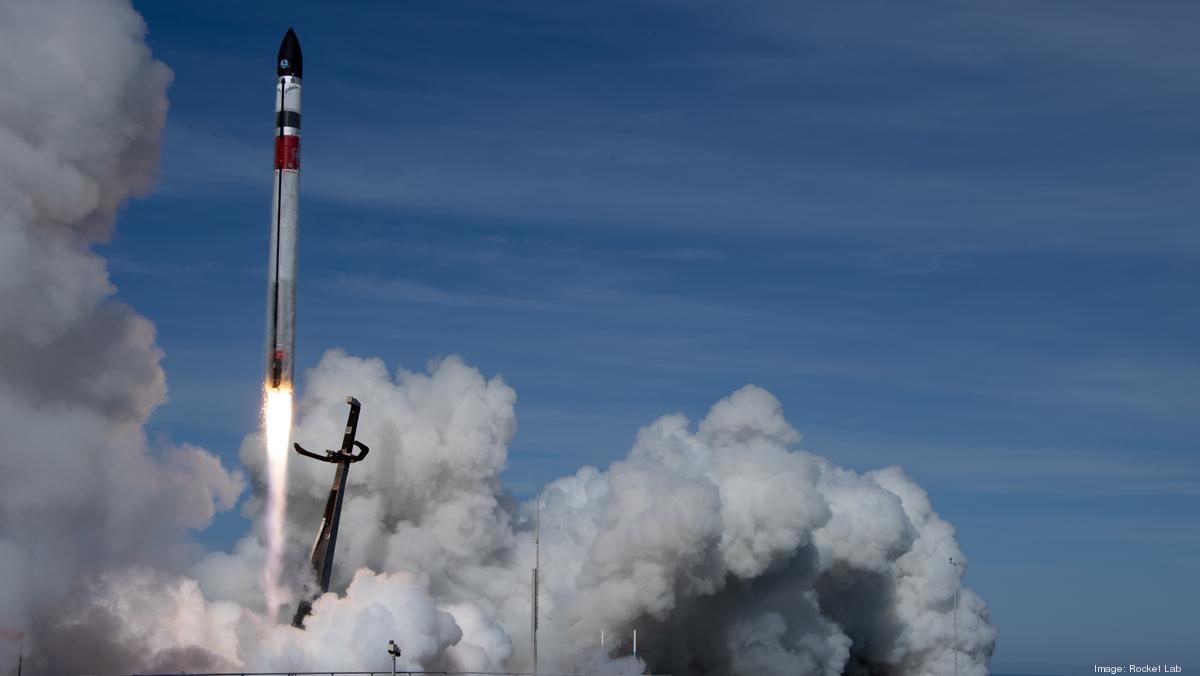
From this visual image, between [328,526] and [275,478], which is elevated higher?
[275,478]

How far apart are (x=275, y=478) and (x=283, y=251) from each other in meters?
13.0

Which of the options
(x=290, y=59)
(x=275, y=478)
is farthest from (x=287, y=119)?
(x=275, y=478)

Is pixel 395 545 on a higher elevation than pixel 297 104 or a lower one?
lower

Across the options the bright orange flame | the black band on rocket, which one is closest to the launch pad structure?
the bright orange flame

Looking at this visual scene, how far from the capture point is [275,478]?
86.6 metres

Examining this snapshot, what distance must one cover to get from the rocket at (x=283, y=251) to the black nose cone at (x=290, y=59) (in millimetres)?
100

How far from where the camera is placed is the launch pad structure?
266 ft

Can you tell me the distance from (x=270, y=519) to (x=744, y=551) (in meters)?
35.7

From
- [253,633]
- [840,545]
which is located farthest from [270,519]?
[840,545]

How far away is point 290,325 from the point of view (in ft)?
261

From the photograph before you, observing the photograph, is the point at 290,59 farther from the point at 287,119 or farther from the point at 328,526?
the point at 328,526

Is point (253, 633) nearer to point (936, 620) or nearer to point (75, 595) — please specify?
point (75, 595)

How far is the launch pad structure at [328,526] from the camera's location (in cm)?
8100

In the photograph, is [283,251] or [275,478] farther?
[275,478]
